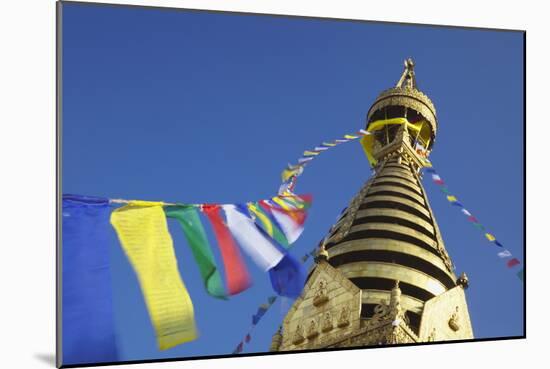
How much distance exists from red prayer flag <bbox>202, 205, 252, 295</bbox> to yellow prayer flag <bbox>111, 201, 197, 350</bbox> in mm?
562

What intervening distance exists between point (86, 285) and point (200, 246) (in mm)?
1468

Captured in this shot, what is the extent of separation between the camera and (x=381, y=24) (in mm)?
13391

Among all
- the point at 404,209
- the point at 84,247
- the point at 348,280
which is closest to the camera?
the point at 84,247

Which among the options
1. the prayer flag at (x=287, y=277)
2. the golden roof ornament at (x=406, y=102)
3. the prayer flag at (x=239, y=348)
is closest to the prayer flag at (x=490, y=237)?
the golden roof ornament at (x=406, y=102)

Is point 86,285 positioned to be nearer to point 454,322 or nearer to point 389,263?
point 454,322

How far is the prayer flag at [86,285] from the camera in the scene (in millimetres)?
11547

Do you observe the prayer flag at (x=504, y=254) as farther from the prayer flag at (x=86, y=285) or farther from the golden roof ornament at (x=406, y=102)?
the prayer flag at (x=86, y=285)

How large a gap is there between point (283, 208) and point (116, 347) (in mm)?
2573

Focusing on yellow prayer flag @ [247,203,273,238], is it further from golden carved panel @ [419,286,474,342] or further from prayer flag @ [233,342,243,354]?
golden carved panel @ [419,286,474,342]

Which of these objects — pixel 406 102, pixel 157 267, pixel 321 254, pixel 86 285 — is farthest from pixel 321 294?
pixel 86 285

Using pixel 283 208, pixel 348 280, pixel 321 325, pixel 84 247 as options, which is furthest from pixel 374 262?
pixel 84 247

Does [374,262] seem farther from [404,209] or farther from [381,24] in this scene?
[381,24]

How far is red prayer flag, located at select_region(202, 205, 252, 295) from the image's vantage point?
12703 millimetres

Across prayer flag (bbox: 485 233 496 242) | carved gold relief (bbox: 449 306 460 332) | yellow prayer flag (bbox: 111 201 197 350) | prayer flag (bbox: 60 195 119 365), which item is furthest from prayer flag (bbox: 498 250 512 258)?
prayer flag (bbox: 60 195 119 365)
